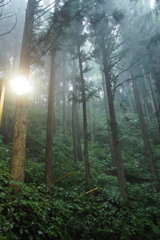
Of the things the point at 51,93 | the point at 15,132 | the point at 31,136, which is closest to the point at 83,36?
the point at 51,93

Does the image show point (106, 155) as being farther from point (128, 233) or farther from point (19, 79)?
point (19, 79)

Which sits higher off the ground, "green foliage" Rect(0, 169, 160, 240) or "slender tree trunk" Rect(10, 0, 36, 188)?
"slender tree trunk" Rect(10, 0, 36, 188)

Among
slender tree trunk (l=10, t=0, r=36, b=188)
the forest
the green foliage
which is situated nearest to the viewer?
the green foliage

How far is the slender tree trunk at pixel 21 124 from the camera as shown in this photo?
4.65m

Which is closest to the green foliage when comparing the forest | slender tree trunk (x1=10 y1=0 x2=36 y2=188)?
the forest

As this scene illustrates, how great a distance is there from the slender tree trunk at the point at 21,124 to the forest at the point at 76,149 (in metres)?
0.03

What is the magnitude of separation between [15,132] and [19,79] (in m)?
1.60

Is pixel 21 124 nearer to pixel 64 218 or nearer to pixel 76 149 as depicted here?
pixel 64 218

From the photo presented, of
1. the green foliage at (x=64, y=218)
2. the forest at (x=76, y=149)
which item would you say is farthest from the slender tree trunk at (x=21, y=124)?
the green foliage at (x=64, y=218)

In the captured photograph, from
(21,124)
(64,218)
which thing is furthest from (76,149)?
(21,124)

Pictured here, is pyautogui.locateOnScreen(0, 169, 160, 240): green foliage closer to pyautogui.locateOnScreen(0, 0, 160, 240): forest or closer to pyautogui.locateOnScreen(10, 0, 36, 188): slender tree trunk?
pyautogui.locateOnScreen(0, 0, 160, 240): forest

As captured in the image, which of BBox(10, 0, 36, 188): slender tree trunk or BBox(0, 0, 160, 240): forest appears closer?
BBox(0, 0, 160, 240): forest

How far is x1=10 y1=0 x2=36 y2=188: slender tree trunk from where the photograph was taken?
4.65 metres

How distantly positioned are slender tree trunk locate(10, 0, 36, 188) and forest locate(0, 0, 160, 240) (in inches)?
1.0
